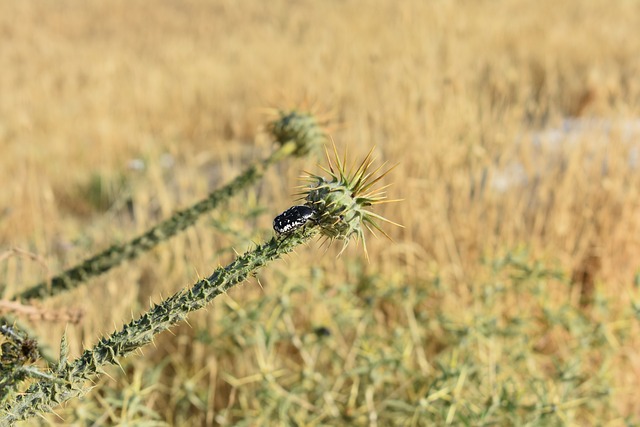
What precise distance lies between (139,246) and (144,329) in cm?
89

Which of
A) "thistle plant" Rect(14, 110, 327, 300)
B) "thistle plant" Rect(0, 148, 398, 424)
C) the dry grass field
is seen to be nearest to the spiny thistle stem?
"thistle plant" Rect(0, 148, 398, 424)

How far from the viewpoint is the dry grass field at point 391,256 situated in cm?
216

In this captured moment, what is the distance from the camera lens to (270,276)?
291 centimetres

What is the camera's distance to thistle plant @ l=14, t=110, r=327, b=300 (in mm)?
1817

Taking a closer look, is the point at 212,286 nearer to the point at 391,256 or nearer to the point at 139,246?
the point at 139,246

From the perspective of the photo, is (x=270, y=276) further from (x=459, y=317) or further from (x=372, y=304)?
(x=459, y=317)

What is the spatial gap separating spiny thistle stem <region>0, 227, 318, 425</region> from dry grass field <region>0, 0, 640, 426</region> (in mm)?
244

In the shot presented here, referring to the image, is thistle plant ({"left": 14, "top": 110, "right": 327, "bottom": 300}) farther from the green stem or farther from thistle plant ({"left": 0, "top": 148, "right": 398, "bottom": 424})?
thistle plant ({"left": 0, "top": 148, "right": 398, "bottom": 424})

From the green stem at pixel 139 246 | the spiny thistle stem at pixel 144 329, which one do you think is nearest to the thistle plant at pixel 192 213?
the green stem at pixel 139 246

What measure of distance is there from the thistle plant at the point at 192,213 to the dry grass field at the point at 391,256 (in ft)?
0.33

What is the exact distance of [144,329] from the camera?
994mm

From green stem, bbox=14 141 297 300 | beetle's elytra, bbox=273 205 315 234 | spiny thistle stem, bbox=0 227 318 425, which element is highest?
green stem, bbox=14 141 297 300

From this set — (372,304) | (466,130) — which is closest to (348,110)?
(466,130)

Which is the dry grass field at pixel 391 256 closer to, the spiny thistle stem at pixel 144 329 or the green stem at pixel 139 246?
the green stem at pixel 139 246
